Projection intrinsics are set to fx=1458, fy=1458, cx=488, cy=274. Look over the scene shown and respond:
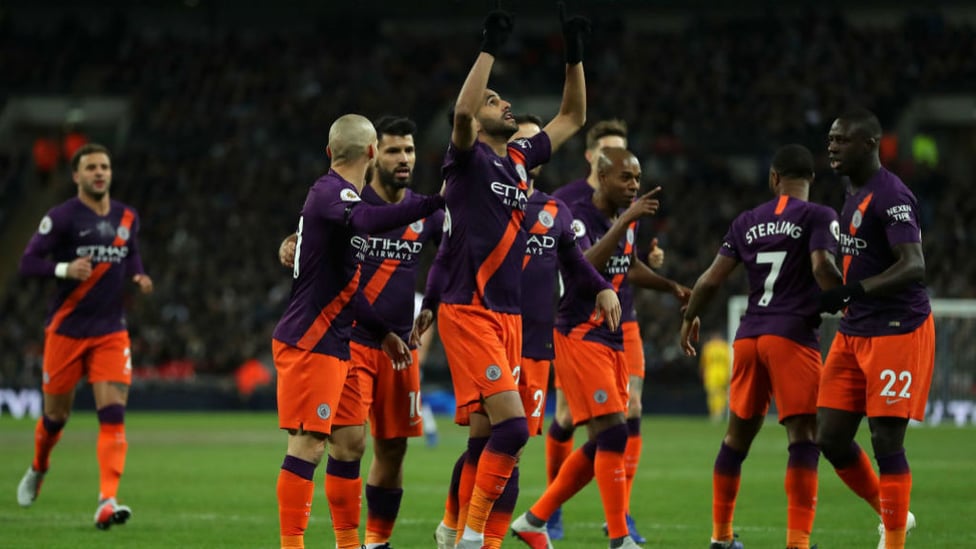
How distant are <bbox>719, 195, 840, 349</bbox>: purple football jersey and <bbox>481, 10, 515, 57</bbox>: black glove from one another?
231 cm

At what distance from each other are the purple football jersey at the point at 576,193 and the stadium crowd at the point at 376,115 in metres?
21.7

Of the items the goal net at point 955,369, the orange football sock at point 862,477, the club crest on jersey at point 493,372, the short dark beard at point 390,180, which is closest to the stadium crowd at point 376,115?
the goal net at point 955,369

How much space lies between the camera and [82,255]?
40.0 feet

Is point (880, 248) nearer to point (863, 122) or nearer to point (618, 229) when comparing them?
point (863, 122)

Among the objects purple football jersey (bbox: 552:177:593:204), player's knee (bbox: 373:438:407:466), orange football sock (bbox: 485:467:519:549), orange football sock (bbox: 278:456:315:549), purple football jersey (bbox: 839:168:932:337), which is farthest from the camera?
purple football jersey (bbox: 552:177:593:204)

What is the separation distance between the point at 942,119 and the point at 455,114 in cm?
3328

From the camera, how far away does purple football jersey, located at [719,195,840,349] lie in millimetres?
9203

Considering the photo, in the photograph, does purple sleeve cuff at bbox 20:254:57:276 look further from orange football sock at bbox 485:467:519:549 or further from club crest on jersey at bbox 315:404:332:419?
orange football sock at bbox 485:467:519:549

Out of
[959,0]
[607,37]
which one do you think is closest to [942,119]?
[959,0]

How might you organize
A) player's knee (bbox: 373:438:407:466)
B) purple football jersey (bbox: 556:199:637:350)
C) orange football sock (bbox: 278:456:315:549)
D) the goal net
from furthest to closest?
the goal net → purple football jersey (bbox: 556:199:637:350) → player's knee (bbox: 373:438:407:466) → orange football sock (bbox: 278:456:315:549)

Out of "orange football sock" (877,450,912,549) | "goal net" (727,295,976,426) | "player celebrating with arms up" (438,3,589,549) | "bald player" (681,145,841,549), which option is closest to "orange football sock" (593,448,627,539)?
"bald player" (681,145,841,549)

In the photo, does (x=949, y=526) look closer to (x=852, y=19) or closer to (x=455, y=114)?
(x=455, y=114)

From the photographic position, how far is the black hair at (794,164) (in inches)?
371

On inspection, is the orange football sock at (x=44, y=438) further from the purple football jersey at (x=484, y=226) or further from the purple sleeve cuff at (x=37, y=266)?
the purple football jersey at (x=484, y=226)
